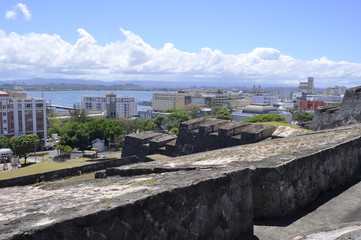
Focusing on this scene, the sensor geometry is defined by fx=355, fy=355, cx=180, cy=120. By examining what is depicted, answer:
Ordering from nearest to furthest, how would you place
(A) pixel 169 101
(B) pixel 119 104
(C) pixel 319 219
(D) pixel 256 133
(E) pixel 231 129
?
(C) pixel 319 219, (D) pixel 256 133, (E) pixel 231 129, (B) pixel 119 104, (A) pixel 169 101

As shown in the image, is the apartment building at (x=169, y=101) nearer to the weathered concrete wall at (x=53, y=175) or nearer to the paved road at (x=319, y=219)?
the weathered concrete wall at (x=53, y=175)

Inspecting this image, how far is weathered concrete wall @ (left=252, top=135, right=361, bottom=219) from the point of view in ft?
13.8

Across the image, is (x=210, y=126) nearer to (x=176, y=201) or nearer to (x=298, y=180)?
(x=298, y=180)

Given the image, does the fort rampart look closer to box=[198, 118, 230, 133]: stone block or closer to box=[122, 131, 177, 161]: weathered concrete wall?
box=[198, 118, 230, 133]: stone block

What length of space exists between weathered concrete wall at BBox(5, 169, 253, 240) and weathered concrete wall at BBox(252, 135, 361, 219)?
0.44 metres

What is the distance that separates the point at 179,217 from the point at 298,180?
2.16 metres

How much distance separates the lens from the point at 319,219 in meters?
4.19

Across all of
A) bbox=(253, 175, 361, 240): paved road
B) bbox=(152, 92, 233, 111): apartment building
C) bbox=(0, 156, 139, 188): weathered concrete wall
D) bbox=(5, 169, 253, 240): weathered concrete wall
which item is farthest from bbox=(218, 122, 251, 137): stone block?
bbox=(152, 92, 233, 111): apartment building

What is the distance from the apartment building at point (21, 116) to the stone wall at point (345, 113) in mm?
56797

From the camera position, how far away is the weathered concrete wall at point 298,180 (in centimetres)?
421

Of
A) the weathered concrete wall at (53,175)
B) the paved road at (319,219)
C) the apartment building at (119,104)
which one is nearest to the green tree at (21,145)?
the weathered concrete wall at (53,175)


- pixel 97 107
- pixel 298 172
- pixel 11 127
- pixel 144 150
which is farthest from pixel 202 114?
pixel 298 172

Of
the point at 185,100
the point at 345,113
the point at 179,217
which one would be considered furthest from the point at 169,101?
the point at 179,217

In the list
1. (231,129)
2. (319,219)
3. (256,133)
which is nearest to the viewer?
(319,219)
